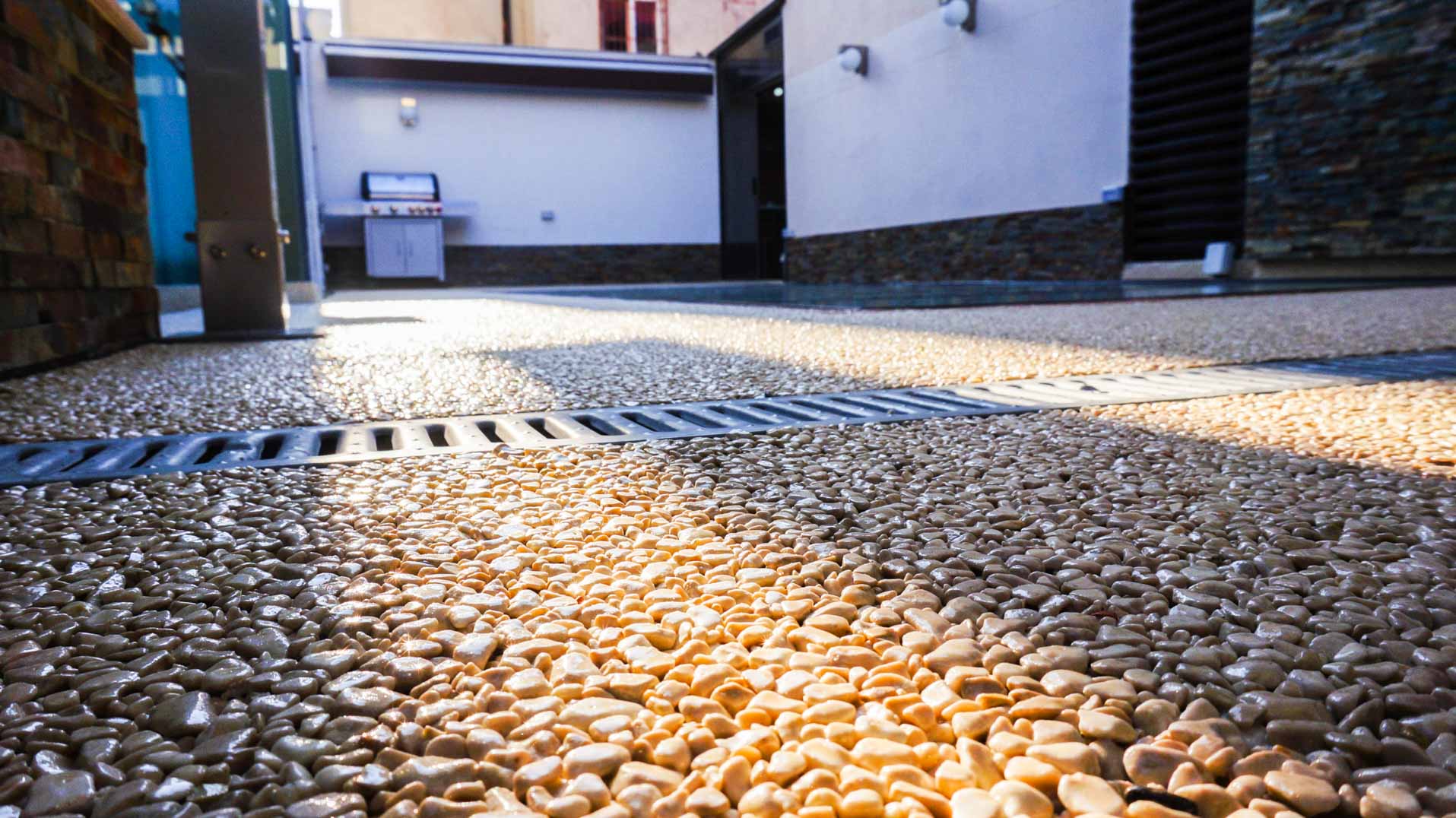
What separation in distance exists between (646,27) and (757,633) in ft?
56.9

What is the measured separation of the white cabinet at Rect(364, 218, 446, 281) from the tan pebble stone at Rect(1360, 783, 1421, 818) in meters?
12.7

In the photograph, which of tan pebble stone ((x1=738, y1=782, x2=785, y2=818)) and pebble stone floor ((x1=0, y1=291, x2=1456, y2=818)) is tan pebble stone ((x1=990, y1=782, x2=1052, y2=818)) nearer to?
pebble stone floor ((x1=0, y1=291, x2=1456, y2=818))

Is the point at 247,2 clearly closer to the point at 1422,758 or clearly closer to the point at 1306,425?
the point at 1306,425

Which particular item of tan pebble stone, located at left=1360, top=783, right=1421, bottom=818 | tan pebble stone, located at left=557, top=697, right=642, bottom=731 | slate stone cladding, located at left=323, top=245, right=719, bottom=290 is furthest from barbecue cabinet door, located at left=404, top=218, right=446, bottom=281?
tan pebble stone, located at left=1360, top=783, right=1421, bottom=818

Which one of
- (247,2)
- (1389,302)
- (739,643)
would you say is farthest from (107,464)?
(1389,302)

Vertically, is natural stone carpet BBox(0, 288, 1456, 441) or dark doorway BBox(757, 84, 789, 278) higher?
dark doorway BBox(757, 84, 789, 278)

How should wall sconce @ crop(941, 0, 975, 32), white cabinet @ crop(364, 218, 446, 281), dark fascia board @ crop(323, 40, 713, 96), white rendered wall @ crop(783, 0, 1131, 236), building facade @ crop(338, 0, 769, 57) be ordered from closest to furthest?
white rendered wall @ crop(783, 0, 1131, 236), wall sconce @ crop(941, 0, 975, 32), dark fascia board @ crop(323, 40, 713, 96), white cabinet @ crop(364, 218, 446, 281), building facade @ crop(338, 0, 769, 57)

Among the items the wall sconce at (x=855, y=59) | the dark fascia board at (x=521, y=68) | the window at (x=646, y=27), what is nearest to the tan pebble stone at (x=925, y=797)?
the wall sconce at (x=855, y=59)

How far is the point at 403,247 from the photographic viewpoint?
39.5 feet

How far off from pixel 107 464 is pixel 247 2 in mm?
2648

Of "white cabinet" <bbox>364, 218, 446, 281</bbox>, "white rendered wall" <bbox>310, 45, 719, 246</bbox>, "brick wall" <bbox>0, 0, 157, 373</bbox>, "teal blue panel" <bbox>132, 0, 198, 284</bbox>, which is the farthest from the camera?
"white rendered wall" <bbox>310, 45, 719, 246</bbox>

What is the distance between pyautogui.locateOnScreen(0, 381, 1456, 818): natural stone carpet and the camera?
46 cm

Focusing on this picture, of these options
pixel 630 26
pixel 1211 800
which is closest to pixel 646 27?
pixel 630 26

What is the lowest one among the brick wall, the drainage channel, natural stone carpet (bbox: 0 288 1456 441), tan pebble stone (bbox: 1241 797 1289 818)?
tan pebble stone (bbox: 1241 797 1289 818)
